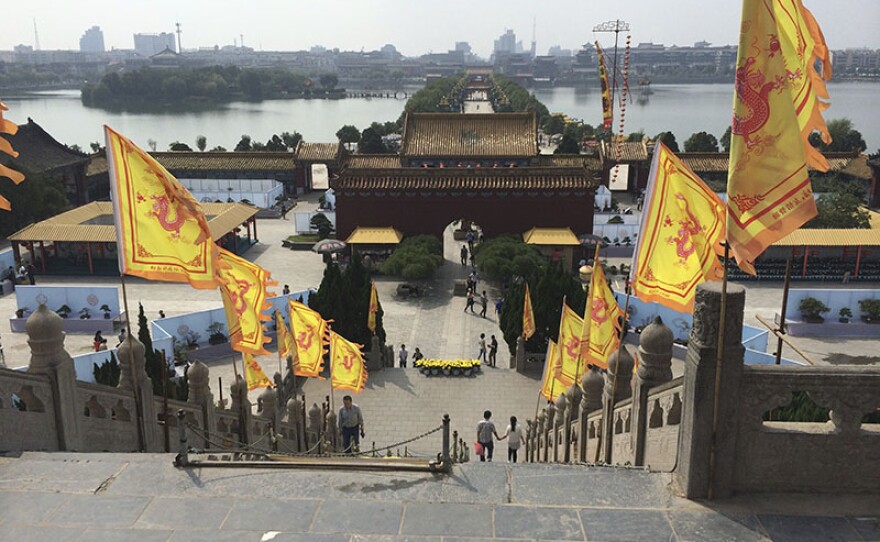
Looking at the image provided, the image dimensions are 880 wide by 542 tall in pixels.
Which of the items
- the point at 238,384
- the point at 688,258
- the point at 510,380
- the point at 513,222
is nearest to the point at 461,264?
the point at 513,222

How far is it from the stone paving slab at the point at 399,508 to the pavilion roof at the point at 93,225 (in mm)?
19679

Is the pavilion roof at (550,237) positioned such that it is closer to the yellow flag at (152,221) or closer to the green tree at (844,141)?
the yellow flag at (152,221)

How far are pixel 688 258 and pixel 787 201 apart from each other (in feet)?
6.60

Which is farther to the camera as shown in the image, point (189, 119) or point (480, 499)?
point (189, 119)

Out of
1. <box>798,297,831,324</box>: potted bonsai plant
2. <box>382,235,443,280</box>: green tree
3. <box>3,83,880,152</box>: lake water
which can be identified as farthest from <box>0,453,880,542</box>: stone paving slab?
<box>3,83,880,152</box>: lake water

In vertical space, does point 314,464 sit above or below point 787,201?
below

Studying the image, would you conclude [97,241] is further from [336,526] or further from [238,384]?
[336,526]

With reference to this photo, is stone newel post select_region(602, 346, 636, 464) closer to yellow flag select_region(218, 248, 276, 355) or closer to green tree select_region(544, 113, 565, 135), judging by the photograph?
yellow flag select_region(218, 248, 276, 355)

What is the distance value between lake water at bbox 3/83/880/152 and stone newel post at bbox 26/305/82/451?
66.6 metres

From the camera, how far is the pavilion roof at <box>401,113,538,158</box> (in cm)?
4003

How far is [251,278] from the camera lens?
9.23 metres

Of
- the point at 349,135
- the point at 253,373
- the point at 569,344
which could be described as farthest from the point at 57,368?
the point at 349,135

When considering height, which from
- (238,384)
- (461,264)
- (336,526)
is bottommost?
(461,264)

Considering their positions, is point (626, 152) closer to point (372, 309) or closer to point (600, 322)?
point (372, 309)
